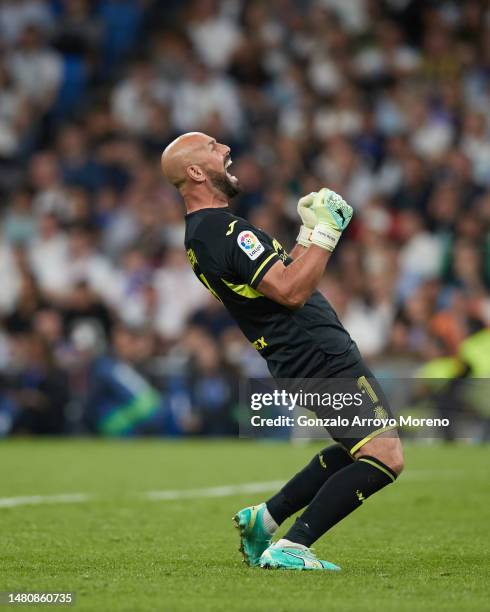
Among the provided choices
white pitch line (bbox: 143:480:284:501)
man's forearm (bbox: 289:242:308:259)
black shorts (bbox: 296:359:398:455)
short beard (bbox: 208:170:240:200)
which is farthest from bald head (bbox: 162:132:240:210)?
white pitch line (bbox: 143:480:284:501)

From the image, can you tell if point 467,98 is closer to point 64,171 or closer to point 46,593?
point 64,171

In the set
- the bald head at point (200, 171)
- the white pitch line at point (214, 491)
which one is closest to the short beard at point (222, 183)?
the bald head at point (200, 171)

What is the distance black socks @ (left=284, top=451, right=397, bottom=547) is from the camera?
6.12 metres

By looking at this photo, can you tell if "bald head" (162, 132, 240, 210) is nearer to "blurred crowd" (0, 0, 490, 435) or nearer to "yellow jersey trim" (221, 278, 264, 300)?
"yellow jersey trim" (221, 278, 264, 300)

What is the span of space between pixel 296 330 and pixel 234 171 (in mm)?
11798

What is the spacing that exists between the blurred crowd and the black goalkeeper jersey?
8886mm

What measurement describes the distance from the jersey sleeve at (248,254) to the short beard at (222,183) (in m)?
0.30

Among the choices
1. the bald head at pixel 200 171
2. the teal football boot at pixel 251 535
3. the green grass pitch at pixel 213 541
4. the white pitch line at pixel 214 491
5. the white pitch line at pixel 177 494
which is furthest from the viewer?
the white pitch line at pixel 214 491

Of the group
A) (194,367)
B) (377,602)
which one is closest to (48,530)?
(377,602)

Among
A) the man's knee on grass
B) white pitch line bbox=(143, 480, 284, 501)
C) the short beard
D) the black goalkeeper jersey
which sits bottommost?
white pitch line bbox=(143, 480, 284, 501)

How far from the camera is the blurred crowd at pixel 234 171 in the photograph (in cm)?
1606

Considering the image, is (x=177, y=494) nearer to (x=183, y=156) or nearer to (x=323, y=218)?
(x=183, y=156)

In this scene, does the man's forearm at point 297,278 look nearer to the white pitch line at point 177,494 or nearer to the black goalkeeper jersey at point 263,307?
the black goalkeeper jersey at point 263,307

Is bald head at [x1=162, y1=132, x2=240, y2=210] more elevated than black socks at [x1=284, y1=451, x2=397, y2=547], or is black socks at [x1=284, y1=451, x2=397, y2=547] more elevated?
bald head at [x1=162, y1=132, x2=240, y2=210]
